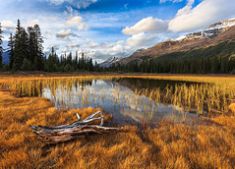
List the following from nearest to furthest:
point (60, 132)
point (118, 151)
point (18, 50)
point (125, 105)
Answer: point (118, 151) → point (60, 132) → point (125, 105) → point (18, 50)

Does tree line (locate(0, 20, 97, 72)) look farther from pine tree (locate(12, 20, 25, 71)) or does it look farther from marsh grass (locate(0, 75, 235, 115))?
marsh grass (locate(0, 75, 235, 115))

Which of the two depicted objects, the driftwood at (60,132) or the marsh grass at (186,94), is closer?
the driftwood at (60,132)

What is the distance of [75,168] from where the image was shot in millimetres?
4227

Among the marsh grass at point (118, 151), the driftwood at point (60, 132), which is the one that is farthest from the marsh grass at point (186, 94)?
the driftwood at point (60, 132)

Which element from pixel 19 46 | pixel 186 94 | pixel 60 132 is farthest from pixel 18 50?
pixel 60 132

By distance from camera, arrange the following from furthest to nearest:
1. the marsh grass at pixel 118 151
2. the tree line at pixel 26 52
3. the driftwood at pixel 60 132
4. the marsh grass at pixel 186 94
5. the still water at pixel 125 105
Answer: the tree line at pixel 26 52, the marsh grass at pixel 186 94, the still water at pixel 125 105, the driftwood at pixel 60 132, the marsh grass at pixel 118 151

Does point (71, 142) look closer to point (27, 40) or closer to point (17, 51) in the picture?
point (17, 51)

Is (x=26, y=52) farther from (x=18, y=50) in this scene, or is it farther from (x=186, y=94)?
(x=186, y=94)

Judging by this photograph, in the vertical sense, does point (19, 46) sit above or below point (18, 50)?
above

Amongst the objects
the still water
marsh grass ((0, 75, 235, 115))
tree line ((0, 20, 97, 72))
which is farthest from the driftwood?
tree line ((0, 20, 97, 72))

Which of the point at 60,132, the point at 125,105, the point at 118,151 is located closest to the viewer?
the point at 118,151

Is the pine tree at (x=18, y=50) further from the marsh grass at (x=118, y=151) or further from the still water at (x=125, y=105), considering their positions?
the marsh grass at (x=118, y=151)

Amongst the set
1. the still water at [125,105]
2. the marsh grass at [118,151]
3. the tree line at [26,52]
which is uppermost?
the tree line at [26,52]

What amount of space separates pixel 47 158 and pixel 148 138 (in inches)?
157
